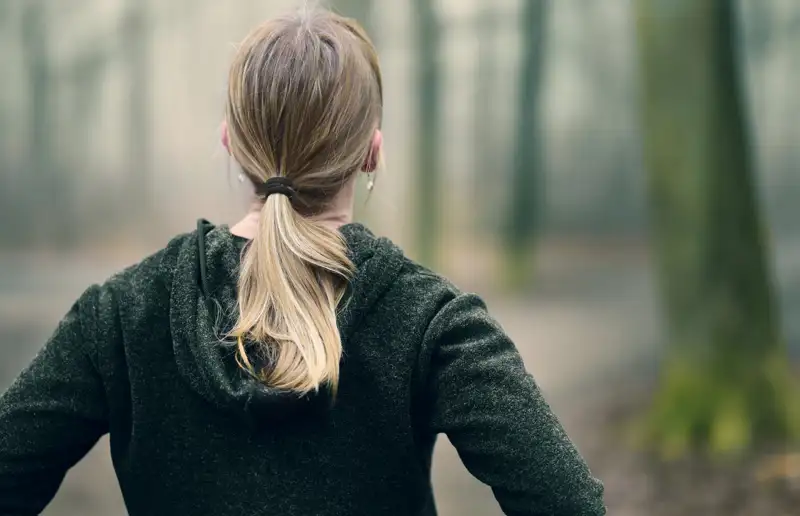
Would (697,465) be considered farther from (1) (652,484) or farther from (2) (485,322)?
(2) (485,322)

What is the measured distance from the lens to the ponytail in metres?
1.17

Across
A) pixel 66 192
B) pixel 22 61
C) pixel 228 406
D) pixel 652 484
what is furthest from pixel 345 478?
pixel 22 61

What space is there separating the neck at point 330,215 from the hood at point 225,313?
0.03 m

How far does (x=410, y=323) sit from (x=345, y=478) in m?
0.21

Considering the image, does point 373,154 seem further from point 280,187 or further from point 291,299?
point 291,299

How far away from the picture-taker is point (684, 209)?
4297mm

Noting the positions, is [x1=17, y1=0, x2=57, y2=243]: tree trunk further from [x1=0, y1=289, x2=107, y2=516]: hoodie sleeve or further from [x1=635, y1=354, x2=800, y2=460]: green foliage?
[x1=0, y1=289, x2=107, y2=516]: hoodie sleeve

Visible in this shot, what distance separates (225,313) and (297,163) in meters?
0.21

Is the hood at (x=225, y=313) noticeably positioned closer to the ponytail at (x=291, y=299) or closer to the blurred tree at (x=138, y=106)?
the ponytail at (x=291, y=299)

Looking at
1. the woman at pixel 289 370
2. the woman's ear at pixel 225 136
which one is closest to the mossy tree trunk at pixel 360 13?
the woman's ear at pixel 225 136

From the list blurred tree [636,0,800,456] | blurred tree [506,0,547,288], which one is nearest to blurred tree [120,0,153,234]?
blurred tree [506,0,547,288]

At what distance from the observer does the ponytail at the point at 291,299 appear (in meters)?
1.17

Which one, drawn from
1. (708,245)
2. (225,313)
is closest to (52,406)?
(225,313)

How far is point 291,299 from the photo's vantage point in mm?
1203
